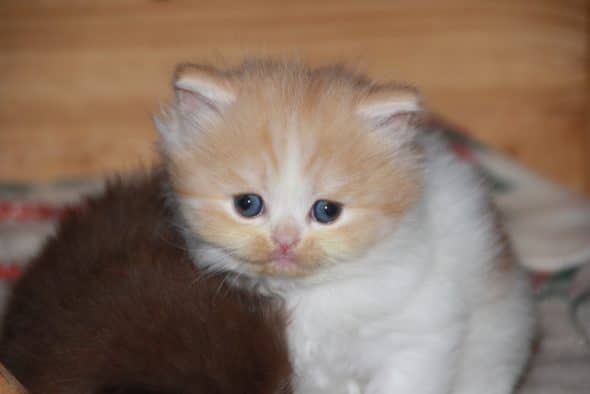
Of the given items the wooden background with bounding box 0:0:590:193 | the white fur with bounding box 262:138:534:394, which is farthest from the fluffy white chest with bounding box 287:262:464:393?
the wooden background with bounding box 0:0:590:193

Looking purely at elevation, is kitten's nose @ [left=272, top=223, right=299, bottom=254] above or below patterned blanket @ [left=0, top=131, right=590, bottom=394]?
above

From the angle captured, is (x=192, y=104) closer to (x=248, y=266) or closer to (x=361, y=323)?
(x=248, y=266)

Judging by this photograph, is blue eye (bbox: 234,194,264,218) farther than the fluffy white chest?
No

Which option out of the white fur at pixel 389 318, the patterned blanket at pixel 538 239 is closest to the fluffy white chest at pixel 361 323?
the white fur at pixel 389 318

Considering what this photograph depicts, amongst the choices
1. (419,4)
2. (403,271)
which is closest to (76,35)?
(419,4)

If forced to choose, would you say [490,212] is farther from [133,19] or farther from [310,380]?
[133,19]

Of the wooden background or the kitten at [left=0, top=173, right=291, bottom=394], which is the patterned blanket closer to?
the wooden background

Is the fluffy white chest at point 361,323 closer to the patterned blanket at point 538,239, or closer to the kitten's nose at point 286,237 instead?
the kitten's nose at point 286,237
